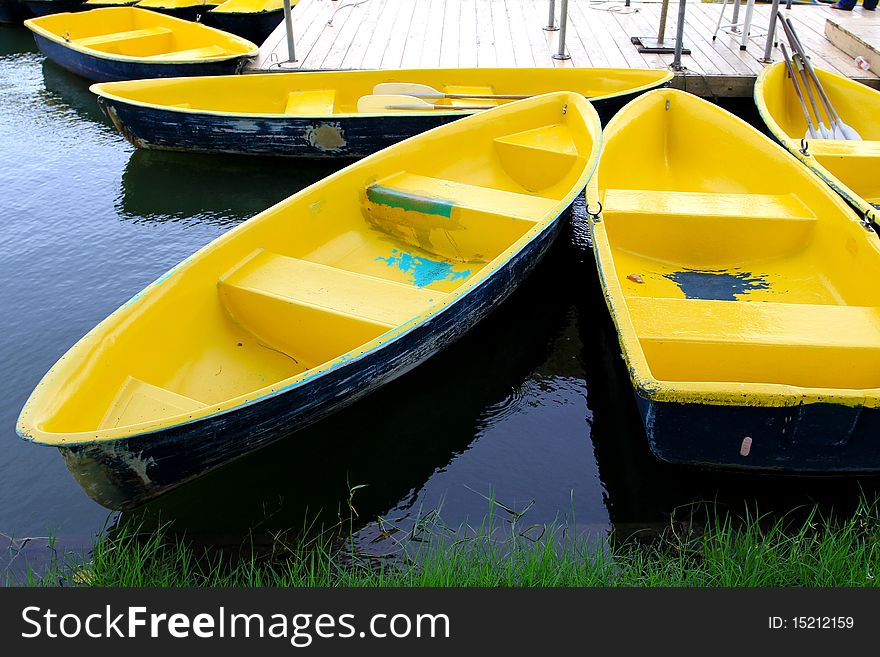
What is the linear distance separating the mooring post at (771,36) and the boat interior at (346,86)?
1.44 meters

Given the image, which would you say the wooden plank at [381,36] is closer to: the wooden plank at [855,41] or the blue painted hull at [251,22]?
the blue painted hull at [251,22]

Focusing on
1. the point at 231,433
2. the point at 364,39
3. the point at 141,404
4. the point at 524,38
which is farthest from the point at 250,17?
the point at 231,433

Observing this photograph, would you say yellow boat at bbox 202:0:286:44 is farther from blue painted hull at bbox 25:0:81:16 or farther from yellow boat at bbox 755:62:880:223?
yellow boat at bbox 755:62:880:223

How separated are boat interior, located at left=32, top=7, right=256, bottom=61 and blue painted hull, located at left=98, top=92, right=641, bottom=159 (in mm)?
1796

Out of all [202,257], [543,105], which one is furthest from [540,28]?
[202,257]

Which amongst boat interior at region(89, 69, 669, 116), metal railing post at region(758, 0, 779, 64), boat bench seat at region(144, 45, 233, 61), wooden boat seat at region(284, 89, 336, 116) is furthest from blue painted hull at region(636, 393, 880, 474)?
boat bench seat at region(144, 45, 233, 61)

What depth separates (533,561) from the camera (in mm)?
2762

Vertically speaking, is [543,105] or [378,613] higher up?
[543,105]

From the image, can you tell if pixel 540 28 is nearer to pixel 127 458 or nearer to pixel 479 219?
pixel 479 219

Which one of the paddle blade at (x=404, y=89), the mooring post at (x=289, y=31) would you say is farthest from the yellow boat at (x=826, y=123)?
the mooring post at (x=289, y=31)

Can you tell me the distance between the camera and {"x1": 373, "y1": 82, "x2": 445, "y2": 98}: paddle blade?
6.50m

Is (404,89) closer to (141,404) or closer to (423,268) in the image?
(423,268)

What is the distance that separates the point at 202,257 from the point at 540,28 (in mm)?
6577

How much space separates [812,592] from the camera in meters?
2.65
